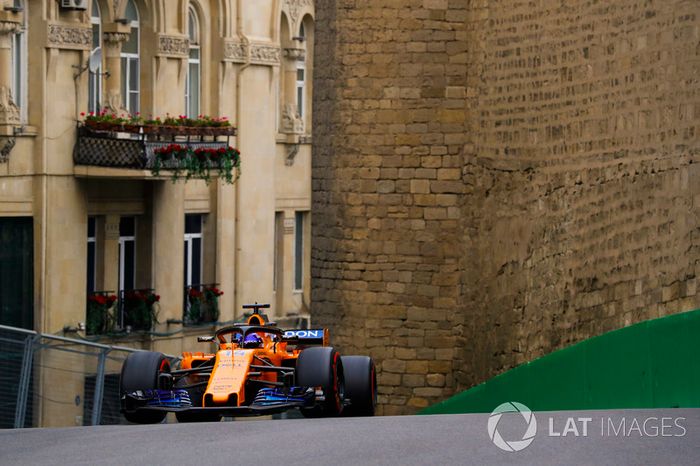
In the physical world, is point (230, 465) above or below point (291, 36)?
below

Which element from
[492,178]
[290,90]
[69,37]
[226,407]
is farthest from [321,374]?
[290,90]

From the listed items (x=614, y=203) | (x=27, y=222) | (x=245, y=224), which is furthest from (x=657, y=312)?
(x=245, y=224)

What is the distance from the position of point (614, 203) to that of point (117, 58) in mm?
16942

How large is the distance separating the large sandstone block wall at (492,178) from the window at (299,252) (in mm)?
16231

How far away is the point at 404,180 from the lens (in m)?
24.0

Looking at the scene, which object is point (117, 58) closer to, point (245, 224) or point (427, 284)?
point (245, 224)

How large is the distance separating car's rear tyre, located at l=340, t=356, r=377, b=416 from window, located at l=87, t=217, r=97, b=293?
19.1 m

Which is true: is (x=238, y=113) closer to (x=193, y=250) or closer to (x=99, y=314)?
(x=193, y=250)

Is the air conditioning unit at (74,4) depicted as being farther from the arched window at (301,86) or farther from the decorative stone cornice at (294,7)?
the arched window at (301,86)

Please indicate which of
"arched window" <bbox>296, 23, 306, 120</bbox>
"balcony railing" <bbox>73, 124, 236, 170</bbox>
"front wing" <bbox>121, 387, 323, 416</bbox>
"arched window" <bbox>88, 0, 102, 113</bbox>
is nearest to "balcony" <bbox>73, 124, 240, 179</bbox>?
"balcony railing" <bbox>73, 124, 236, 170</bbox>

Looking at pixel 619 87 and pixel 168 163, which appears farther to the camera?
pixel 168 163

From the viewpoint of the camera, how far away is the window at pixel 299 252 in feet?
136

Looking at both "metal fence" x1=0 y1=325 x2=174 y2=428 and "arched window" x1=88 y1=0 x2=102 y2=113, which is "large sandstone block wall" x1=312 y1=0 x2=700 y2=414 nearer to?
"metal fence" x1=0 y1=325 x2=174 y2=428

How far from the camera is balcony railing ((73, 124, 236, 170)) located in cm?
3303
